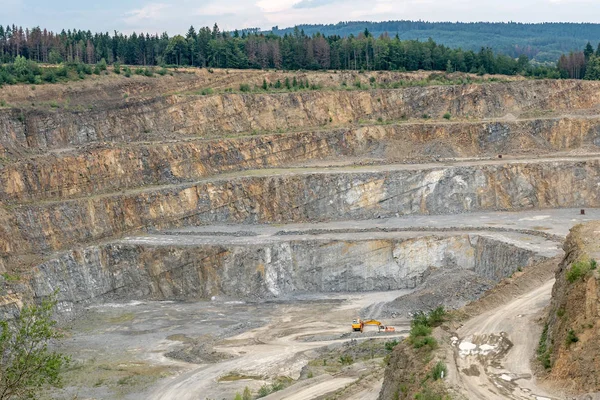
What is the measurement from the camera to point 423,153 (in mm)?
72000

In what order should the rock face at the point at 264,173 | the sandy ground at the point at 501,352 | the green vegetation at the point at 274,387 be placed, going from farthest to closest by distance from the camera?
the rock face at the point at 264,173, the green vegetation at the point at 274,387, the sandy ground at the point at 501,352

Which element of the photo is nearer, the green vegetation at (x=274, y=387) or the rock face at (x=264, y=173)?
the green vegetation at (x=274, y=387)

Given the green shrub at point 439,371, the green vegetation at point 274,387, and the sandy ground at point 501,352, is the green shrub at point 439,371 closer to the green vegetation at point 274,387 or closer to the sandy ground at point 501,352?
the sandy ground at point 501,352

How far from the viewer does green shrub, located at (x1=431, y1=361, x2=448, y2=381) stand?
23875 mm

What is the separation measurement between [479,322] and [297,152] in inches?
1678

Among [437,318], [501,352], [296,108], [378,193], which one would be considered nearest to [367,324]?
[437,318]

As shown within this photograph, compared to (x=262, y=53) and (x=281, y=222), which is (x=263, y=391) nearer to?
(x=281, y=222)

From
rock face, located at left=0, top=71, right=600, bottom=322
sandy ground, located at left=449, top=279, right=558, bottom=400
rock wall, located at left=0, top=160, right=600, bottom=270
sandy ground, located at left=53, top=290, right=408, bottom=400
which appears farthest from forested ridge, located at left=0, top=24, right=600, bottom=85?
sandy ground, located at left=449, top=279, right=558, bottom=400

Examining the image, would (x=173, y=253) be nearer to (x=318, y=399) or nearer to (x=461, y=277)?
(x=461, y=277)

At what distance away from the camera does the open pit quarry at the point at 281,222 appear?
39531 mm

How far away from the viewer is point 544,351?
25.9 m

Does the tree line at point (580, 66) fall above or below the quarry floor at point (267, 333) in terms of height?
above

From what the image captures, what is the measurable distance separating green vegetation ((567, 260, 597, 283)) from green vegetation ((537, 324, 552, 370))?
2066 mm

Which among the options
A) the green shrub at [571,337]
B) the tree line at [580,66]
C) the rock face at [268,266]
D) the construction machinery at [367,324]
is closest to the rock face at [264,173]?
the rock face at [268,266]
